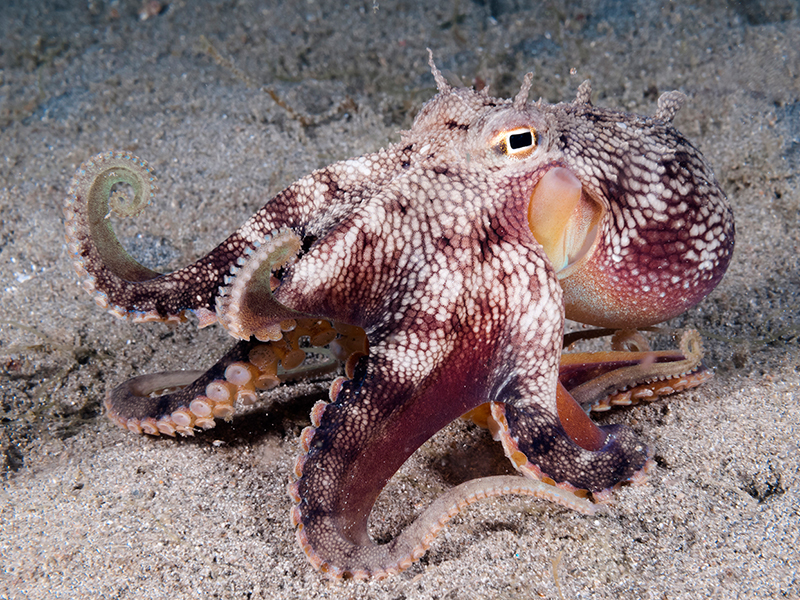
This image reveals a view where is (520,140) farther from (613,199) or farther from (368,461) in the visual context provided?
(368,461)

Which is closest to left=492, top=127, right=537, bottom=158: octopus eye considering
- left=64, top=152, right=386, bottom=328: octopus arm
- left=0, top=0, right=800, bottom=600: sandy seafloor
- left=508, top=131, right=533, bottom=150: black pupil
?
left=508, top=131, right=533, bottom=150: black pupil

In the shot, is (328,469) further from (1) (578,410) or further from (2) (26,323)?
(2) (26,323)

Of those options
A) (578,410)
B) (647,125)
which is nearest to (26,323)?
(578,410)

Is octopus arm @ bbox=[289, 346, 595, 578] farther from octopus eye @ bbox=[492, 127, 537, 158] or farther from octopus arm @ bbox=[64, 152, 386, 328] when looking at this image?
octopus eye @ bbox=[492, 127, 537, 158]

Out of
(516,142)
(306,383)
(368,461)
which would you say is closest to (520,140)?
(516,142)

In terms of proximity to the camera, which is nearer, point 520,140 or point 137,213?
point 520,140

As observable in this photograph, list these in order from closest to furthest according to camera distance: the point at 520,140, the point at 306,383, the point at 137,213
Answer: the point at 520,140 < the point at 137,213 < the point at 306,383
